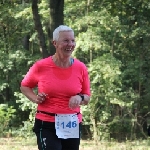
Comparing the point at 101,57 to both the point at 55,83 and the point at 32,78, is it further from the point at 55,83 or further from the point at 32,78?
the point at 55,83

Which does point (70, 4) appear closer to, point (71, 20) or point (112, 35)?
point (71, 20)

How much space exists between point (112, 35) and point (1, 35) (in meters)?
6.00

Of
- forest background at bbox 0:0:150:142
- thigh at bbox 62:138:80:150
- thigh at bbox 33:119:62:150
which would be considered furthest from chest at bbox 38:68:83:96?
forest background at bbox 0:0:150:142

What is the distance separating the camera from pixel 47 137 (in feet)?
10.8

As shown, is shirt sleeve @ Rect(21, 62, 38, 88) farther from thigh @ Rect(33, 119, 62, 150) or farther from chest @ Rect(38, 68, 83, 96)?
thigh @ Rect(33, 119, 62, 150)

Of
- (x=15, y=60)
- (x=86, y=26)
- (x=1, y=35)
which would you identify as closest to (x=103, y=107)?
(x=86, y=26)

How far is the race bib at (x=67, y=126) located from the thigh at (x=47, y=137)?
41 millimetres

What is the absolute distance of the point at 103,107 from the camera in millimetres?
13109

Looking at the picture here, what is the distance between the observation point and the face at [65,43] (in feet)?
10.7

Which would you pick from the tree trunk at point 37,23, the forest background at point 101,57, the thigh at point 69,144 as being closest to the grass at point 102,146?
the forest background at point 101,57

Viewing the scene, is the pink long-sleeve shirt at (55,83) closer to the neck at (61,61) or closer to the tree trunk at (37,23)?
the neck at (61,61)

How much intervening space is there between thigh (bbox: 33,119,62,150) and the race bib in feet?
0.13

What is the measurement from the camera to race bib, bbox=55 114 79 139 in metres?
3.28

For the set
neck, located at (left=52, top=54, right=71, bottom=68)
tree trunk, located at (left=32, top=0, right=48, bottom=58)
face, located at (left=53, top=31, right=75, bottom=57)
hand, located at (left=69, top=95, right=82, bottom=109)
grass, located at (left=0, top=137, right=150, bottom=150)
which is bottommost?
grass, located at (left=0, top=137, right=150, bottom=150)
